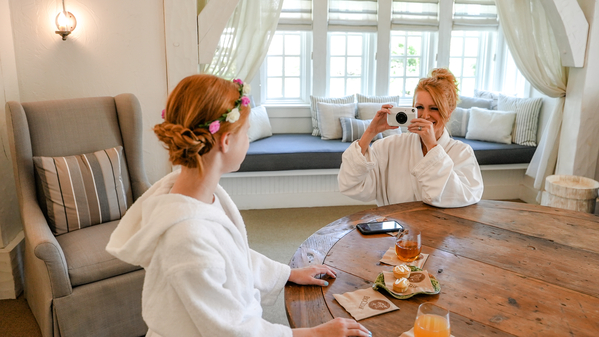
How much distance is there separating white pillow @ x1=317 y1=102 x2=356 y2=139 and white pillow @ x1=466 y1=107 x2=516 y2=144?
1.17 metres

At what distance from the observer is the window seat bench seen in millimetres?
4055

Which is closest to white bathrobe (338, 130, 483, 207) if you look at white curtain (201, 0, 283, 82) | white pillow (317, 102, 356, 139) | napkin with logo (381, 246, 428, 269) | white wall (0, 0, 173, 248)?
napkin with logo (381, 246, 428, 269)

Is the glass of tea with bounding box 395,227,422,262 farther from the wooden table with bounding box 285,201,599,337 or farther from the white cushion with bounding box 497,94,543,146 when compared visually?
the white cushion with bounding box 497,94,543,146

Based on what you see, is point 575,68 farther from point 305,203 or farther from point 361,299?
point 361,299

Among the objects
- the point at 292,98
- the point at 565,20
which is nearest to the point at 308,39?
the point at 292,98

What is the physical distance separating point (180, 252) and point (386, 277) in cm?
63

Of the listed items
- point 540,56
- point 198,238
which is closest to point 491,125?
point 540,56

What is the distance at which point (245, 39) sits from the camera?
12.3 ft

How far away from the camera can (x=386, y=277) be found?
138 centimetres

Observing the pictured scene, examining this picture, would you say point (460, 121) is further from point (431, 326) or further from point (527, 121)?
point (431, 326)

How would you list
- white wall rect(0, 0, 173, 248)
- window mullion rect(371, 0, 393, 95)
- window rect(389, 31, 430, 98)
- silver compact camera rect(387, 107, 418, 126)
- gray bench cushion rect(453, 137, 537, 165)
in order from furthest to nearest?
window rect(389, 31, 430, 98), window mullion rect(371, 0, 393, 95), gray bench cushion rect(453, 137, 537, 165), white wall rect(0, 0, 173, 248), silver compact camera rect(387, 107, 418, 126)

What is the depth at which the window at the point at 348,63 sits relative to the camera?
4934mm

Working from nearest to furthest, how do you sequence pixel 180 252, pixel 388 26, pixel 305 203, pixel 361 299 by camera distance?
1. pixel 180 252
2. pixel 361 299
3. pixel 305 203
4. pixel 388 26

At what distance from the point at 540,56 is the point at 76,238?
370 centimetres
